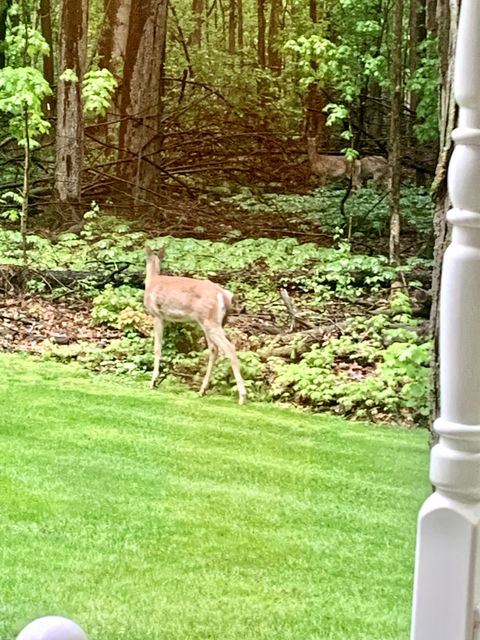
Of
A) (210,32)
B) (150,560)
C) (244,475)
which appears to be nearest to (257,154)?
(210,32)

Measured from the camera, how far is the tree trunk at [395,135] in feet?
4.91

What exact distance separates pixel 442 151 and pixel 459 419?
47cm

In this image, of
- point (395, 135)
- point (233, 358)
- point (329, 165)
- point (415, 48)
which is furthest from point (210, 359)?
point (415, 48)

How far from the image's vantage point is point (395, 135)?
1528 millimetres

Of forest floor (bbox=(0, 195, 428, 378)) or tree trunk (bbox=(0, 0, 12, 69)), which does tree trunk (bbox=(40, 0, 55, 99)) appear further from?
forest floor (bbox=(0, 195, 428, 378))

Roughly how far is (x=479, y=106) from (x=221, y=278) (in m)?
0.58

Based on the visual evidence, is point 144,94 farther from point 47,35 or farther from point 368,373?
point 368,373

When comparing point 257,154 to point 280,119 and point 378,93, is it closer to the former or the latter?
point 280,119

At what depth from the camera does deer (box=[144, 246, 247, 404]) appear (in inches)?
61.9

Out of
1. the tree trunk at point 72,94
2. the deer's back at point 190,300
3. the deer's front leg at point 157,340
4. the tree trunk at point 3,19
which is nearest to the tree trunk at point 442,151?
the deer's back at point 190,300

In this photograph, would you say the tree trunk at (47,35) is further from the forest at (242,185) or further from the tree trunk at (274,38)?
the tree trunk at (274,38)

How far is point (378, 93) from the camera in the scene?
1535mm

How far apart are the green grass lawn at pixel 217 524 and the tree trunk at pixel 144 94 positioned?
1.35 feet

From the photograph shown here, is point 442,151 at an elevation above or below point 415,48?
below
